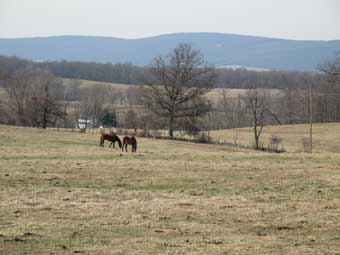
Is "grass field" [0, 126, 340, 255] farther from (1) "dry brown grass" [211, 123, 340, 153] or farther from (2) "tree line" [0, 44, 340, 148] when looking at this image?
(1) "dry brown grass" [211, 123, 340, 153]

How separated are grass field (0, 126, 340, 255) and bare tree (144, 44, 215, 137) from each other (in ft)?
144

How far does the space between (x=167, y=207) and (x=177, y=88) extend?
186ft

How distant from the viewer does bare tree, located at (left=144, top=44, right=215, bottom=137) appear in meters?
69.4

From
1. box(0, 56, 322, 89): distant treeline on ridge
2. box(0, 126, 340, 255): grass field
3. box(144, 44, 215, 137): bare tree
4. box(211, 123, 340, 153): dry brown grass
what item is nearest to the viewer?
box(0, 126, 340, 255): grass field

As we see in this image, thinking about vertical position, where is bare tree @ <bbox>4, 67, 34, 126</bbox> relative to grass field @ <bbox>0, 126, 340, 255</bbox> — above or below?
above

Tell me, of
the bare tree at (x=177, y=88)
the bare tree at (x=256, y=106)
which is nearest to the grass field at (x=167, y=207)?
the bare tree at (x=177, y=88)

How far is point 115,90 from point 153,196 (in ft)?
459

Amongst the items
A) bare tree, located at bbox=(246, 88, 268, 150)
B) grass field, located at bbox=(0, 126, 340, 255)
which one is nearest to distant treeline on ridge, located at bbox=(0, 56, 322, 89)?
bare tree, located at bbox=(246, 88, 268, 150)

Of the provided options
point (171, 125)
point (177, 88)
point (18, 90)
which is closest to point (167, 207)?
point (171, 125)

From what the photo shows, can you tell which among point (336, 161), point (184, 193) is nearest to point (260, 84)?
point (336, 161)

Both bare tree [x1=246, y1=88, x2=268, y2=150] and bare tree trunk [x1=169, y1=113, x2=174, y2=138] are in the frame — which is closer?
bare tree trunk [x1=169, y1=113, x2=174, y2=138]

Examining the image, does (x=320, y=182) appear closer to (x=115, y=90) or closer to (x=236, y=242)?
(x=236, y=242)

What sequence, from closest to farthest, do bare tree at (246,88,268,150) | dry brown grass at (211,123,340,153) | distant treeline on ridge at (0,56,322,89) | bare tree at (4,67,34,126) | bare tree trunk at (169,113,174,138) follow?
bare tree trunk at (169,113,174,138), dry brown grass at (211,123,340,153), bare tree at (246,88,268,150), bare tree at (4,67,34,126), distant treeline on ridge at (0,56,322,89)

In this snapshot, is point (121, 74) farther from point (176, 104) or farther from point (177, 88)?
point (176, 104)
